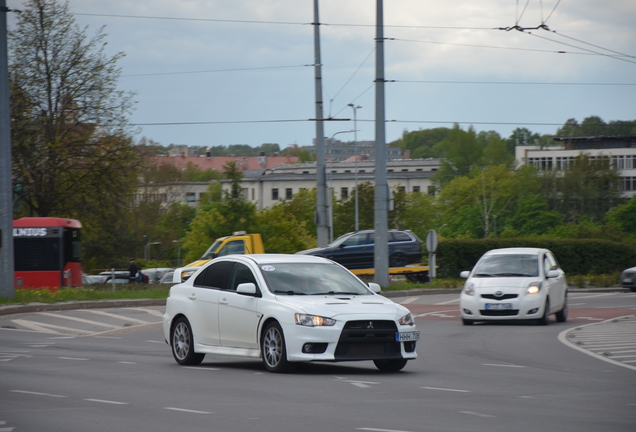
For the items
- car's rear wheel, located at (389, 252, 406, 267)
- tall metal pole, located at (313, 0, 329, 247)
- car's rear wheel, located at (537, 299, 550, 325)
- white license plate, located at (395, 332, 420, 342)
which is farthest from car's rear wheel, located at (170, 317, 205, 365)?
car's rear wheel, located at (389, 252, 406, 267)

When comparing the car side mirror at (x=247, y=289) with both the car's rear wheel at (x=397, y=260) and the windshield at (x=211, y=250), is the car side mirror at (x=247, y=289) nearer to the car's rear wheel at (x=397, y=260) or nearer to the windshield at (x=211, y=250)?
the windshield at (x=211, y=250)

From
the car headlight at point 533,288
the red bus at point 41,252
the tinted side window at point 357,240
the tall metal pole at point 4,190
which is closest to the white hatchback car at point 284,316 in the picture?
the car headlight at point 533,288

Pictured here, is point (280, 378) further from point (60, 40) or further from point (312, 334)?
point (60, 40)

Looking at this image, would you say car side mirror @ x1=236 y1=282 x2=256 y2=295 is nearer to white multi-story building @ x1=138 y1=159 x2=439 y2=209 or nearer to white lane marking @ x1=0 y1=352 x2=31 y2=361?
white lane marking @ x1=0 y1=352 x2=31 y2=361

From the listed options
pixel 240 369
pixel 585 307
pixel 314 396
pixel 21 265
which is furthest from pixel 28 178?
pixel 314 396

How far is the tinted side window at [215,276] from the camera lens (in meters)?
12.5

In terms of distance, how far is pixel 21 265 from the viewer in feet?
114

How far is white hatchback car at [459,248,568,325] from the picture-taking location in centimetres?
1916

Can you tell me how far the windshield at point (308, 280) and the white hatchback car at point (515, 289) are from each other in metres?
7.50

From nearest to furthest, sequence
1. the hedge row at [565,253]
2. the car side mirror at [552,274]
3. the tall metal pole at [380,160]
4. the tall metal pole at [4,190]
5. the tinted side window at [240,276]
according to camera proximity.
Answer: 1. the tinted side window at [240,276]
2. the car side mirror at [552,274]
3. the tall metal pole at [4,190]
4. the tall metal pole at [380,160]
5. the hedge row at [565,253]

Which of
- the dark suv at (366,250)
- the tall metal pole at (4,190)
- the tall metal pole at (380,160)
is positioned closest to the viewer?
the tall metal pole at (4,190)

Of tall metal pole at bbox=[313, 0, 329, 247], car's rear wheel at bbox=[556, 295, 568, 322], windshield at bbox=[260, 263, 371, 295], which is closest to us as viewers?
windshield at bbox=[260, 263, 371, 295]

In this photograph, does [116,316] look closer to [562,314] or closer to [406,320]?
[562,314]

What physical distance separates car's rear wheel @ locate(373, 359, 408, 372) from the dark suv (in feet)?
75.4
